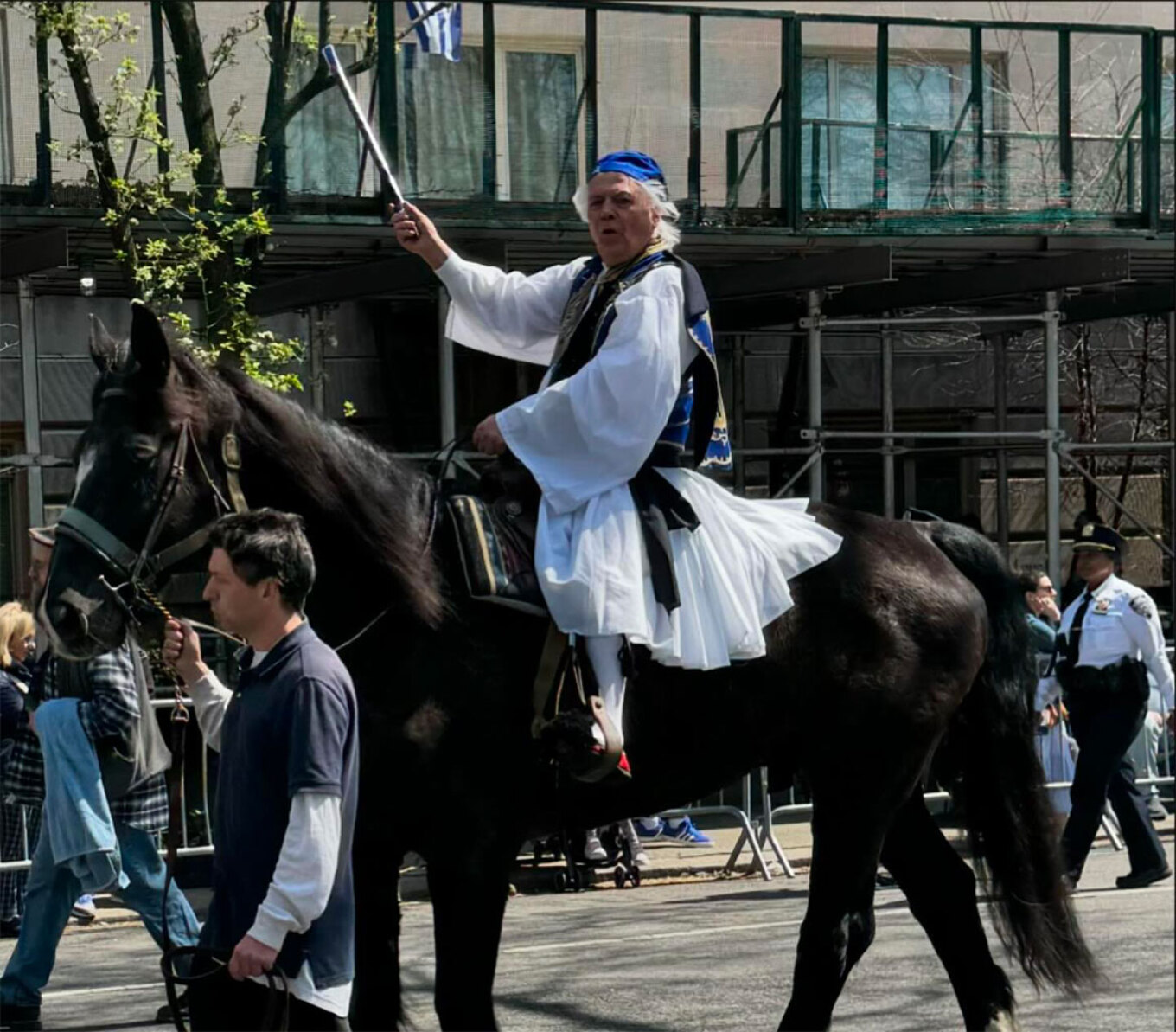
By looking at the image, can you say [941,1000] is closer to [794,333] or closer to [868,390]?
[794,333]

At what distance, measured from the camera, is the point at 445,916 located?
233 inches

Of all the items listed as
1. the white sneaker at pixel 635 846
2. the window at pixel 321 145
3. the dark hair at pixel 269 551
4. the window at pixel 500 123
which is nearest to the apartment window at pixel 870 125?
the window at pixel 500 123

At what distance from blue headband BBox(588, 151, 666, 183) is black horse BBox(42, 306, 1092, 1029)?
43.0 inches

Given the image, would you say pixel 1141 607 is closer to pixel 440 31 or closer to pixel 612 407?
pixel 440 31

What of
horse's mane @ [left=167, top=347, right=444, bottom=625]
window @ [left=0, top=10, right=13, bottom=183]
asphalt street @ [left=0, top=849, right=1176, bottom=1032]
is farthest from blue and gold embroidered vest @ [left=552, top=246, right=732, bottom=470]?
window @ [left=0, top=10, right=13, bottom=183]

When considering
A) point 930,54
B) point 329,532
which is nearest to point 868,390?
point 930,54

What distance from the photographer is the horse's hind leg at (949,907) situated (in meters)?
7.18

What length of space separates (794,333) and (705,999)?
31.3ft

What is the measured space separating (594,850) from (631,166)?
668cm

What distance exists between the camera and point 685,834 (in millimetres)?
13320

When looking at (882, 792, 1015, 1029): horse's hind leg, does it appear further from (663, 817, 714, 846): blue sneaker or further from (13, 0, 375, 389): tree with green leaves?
(13, 0, 375, 389): tree with green leaves

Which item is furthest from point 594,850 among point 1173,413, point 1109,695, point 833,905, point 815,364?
point 1173,413

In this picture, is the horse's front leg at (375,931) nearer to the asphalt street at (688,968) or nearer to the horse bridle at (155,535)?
the horse bridle at (155,535)

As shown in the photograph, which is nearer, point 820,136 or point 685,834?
point 685,834
